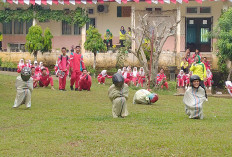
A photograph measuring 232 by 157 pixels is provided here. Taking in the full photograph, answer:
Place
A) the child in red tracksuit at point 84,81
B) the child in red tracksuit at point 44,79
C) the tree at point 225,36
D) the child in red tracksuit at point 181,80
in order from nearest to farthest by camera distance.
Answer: the child in red tracksuit at point 84,81 < the child in red tracksuit at point 44,79 < the child in red tracksuit at point 181,80 < the tree at point 225,36

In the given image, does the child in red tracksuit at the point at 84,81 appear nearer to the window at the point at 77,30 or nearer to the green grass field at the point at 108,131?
the green grass field at the point at 108,131

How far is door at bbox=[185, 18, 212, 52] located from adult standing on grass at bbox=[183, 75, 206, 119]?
912 inches

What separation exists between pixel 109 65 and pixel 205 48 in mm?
7314

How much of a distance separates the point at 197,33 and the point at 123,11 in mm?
5314

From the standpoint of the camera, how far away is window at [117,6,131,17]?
37.8 metres

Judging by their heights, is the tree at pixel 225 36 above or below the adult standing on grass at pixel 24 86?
above

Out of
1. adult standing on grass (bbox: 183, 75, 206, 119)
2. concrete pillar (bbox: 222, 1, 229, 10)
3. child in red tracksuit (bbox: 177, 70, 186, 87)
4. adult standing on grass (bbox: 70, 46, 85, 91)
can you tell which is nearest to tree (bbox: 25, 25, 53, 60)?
child in red tracksuit (bbox: 177, 70, 186, 87)

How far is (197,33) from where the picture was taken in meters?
37.8

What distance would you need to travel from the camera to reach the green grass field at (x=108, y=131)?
410 inches

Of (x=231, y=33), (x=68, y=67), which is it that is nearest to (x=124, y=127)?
(x=68, y=67)

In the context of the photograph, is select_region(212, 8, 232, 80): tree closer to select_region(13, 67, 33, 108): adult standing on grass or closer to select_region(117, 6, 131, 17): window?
select_region(117, 6, 131, 17): window

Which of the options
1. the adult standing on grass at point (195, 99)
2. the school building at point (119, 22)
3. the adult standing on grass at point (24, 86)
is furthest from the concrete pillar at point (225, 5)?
the adult standing on grass at point (195, 99)

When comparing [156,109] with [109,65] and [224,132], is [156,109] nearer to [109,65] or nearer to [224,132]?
[224,132]

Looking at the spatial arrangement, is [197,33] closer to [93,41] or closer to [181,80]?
[93,41]
